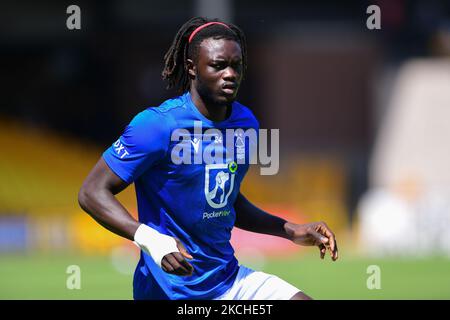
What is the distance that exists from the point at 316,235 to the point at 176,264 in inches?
51.8

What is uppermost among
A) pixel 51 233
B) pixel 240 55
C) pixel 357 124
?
pixel 240 55

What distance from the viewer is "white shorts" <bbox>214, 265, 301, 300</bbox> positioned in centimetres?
634

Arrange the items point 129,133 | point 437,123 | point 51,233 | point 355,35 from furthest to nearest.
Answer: point 355,35 < point 437,123 < point 51,233 < point 129,133

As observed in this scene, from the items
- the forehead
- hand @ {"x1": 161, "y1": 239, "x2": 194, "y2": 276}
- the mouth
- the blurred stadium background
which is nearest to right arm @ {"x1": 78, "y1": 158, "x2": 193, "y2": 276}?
hand @ {"x1": 161, "y1": 239, "x2": 194, "y2": 276}

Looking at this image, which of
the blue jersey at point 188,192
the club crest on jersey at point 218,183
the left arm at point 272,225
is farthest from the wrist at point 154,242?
the left arm at point 272,225

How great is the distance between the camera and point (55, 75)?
94.6ft

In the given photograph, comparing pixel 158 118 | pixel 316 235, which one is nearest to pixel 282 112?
pixel 316 235

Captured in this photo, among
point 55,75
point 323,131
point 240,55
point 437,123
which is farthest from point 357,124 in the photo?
point 240,55

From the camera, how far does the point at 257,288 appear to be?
6.42 m

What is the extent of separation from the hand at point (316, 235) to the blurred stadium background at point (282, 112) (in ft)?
39.5

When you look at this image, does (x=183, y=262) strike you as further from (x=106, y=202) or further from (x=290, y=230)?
(x=290, y=230)

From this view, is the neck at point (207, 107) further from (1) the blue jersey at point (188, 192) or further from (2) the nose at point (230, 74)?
(2) the nose at point (230, 74)
